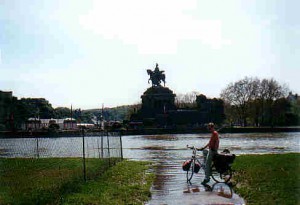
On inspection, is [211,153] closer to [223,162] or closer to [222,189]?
[223,162]

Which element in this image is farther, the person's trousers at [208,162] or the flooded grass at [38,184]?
the person's trousers at [208,162]

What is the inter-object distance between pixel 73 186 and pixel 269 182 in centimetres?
545

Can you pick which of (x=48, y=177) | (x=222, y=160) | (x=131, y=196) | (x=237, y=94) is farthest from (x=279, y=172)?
(x=237, y=94)

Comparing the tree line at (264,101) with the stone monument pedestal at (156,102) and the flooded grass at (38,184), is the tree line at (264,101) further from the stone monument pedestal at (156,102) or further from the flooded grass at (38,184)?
the flooded grass at (38,184)

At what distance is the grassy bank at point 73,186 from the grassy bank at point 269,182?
8.81 feet

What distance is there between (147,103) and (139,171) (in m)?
82.7

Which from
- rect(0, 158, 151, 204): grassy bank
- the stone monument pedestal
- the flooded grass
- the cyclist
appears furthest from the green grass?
the stone monument pedestal

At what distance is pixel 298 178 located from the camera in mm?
12945

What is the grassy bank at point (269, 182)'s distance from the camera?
406 inches

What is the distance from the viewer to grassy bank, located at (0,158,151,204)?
34.3 feet

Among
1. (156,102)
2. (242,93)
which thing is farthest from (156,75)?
(242,93)

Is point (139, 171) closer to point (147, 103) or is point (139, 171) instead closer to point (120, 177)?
point (120, 177)

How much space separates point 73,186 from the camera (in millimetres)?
12289

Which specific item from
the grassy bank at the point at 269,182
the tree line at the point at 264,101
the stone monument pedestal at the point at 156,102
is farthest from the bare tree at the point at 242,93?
the grassy bank at the point at 269,182
